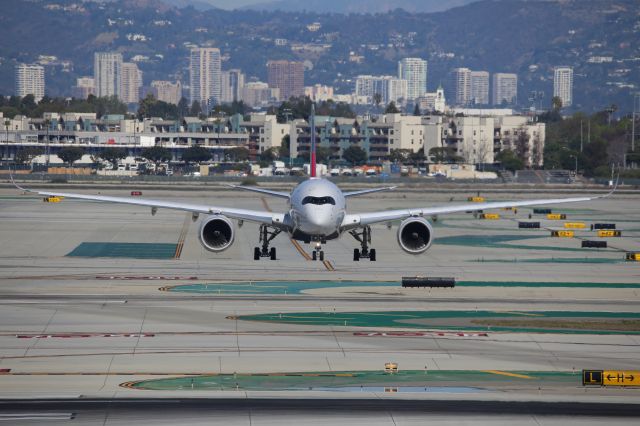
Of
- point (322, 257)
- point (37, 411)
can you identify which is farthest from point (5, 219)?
A: point (37, 411)

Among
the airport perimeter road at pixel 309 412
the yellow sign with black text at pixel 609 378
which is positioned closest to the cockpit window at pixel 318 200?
the yellow sign with black text at pixel 609 378

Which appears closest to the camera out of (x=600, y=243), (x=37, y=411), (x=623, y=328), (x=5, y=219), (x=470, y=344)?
(x=37, y=411)

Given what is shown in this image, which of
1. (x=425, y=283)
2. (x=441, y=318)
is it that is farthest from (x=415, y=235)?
(x=441, y=318)

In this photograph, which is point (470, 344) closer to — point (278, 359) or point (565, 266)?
point (278, 359)

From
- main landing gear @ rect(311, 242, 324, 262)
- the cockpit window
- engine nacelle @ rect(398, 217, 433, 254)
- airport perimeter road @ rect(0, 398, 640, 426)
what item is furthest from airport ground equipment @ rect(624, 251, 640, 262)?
airport perimeter road @ rect(0, 398, 640, 426)

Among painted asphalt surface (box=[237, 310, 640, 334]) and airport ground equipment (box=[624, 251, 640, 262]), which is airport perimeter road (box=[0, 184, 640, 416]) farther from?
airport ground equipment (box=[624, 251, 640, 262])

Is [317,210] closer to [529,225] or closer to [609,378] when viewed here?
[609,378]
